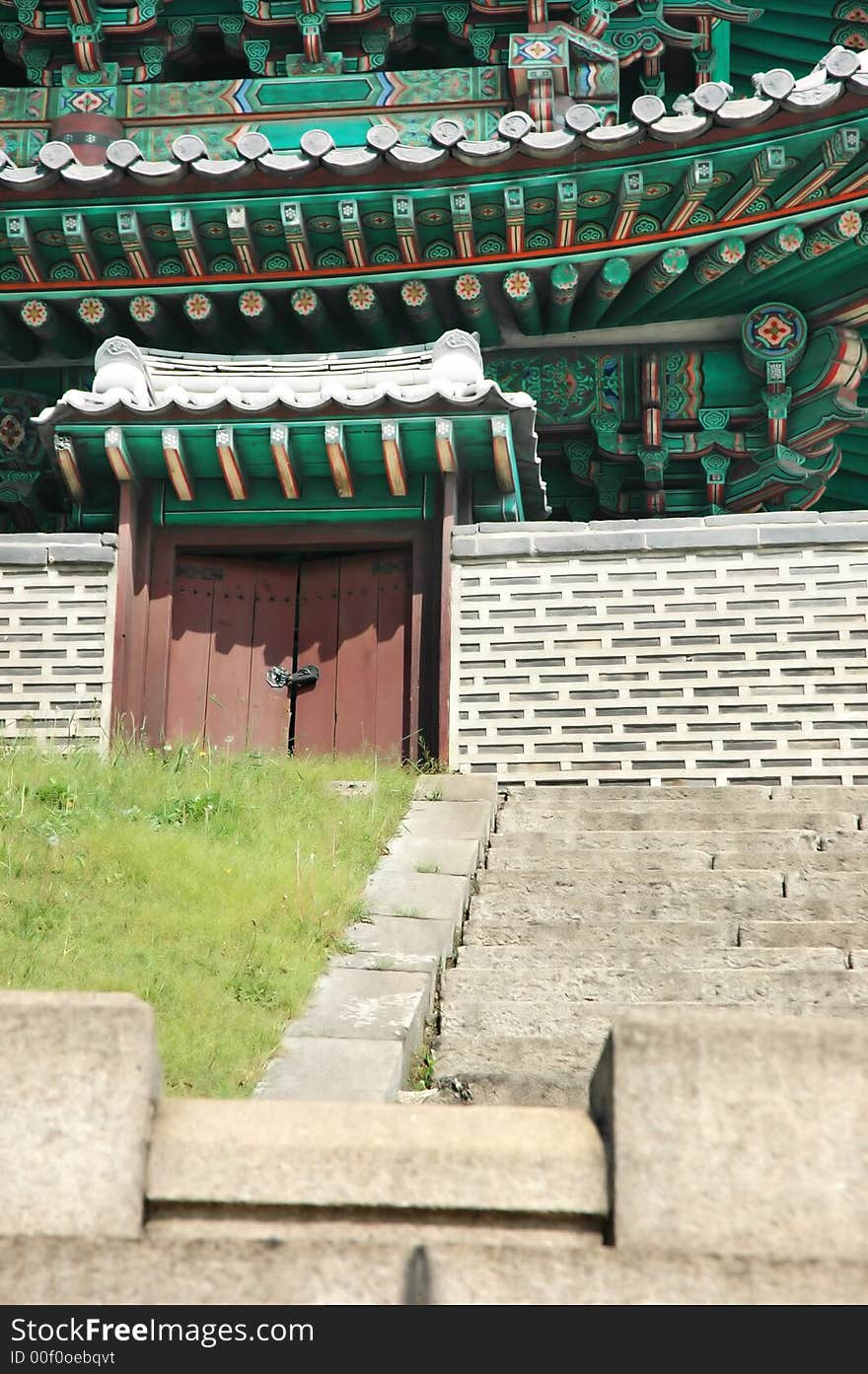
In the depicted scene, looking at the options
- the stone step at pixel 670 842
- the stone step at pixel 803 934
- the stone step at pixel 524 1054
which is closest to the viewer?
the stone step at pixel 524 1054

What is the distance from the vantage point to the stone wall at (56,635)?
9359 millimetres

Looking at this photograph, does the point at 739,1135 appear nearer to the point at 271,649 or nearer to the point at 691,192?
the point at 271,649

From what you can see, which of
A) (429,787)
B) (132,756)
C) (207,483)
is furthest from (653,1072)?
(207,483)

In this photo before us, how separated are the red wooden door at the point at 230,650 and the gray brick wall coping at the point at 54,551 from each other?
559 mm

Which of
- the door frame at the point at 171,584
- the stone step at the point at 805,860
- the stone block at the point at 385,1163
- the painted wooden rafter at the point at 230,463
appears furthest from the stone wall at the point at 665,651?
the stone block at the point at 385,1163

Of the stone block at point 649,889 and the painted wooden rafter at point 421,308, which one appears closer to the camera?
the stone block at point 649,889

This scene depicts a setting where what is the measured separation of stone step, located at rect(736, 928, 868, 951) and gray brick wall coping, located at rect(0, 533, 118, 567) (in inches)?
203

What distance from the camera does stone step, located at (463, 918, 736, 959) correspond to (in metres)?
5.75

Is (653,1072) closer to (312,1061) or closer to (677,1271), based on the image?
(677,1271)

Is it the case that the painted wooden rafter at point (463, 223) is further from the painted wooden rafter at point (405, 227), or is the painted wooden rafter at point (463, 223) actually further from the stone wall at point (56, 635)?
the stone wall at point (56, 635)

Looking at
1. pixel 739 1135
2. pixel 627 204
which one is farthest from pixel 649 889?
pixel 627 204

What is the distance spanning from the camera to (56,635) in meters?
9.53

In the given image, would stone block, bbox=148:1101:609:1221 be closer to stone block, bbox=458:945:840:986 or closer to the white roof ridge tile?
stone block, bbox=458:945:840:986

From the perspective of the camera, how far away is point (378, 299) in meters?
11.0
